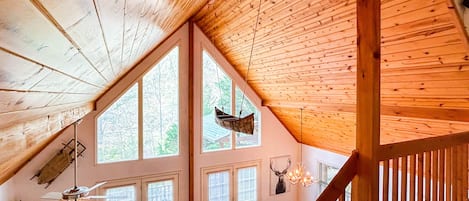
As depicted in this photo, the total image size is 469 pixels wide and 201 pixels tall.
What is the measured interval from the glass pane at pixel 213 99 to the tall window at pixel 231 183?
0.61 m

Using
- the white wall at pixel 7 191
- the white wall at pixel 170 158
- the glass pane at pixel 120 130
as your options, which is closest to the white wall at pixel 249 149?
the white wall at pixel 170 158

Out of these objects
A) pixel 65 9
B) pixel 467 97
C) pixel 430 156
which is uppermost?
pixel 65 9

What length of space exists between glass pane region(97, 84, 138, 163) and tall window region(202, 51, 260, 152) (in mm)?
1602

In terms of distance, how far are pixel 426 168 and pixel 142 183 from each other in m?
5.76

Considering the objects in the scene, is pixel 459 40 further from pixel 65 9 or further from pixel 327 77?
pixel 65 9

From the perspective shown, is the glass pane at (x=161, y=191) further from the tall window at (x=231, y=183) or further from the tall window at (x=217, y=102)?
the tall window at (x=217, y=102)

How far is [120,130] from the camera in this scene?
6660mm

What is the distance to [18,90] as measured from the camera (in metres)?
1.14

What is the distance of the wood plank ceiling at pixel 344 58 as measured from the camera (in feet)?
10.6

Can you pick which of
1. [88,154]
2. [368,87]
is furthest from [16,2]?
[88,154]

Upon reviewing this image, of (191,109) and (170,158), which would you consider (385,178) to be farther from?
(170,158)

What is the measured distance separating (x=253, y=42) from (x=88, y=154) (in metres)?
4.04

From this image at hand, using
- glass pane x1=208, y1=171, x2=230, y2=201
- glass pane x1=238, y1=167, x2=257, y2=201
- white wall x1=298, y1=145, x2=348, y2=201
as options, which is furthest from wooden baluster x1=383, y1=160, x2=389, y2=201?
glass pane x1=238, y1=167, x2=257, y2=201

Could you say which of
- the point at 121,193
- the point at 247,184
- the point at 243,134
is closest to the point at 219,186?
the point at 247,184
